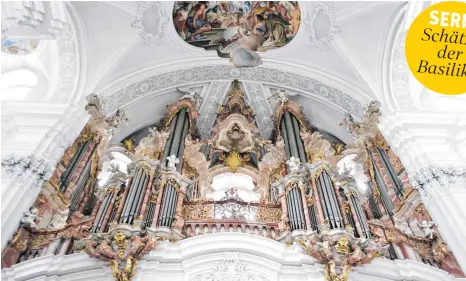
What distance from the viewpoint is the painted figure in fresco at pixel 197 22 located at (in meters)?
13.4

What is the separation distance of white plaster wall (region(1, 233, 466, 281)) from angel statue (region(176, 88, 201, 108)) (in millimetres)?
7734

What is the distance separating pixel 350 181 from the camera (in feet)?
31.1

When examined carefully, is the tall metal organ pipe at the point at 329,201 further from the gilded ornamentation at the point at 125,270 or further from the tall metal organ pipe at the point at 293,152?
the gilded ornamentation at the point at 125,270

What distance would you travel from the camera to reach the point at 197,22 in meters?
13.6

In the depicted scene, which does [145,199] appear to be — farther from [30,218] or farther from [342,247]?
[342,247]

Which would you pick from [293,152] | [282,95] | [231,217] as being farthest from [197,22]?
[231,217]

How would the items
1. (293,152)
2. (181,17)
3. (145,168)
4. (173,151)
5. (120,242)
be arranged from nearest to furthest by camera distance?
(120,242) → (145,168) → (173,151) → (293,152) → (181,17)

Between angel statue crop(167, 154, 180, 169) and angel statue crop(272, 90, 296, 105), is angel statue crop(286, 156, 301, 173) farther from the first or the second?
angel statue crop(272, 90, 296, 105)

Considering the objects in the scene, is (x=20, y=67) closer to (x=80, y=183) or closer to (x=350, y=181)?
(x=80, y=183)

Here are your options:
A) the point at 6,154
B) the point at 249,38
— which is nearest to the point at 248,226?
the point at 6,154

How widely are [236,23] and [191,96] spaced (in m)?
2.84

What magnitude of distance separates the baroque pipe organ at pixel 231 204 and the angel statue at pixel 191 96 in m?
1.45

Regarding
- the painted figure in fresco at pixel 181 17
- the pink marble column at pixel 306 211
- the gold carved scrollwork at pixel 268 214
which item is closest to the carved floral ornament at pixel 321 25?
the painted figure in fresco at pixel 181 17

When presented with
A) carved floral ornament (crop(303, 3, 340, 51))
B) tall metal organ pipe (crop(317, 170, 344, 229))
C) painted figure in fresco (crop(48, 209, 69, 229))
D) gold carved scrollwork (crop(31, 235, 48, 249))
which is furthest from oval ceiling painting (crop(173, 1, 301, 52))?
gold carved scrollwork (crop(31, 235, 48, 249))
